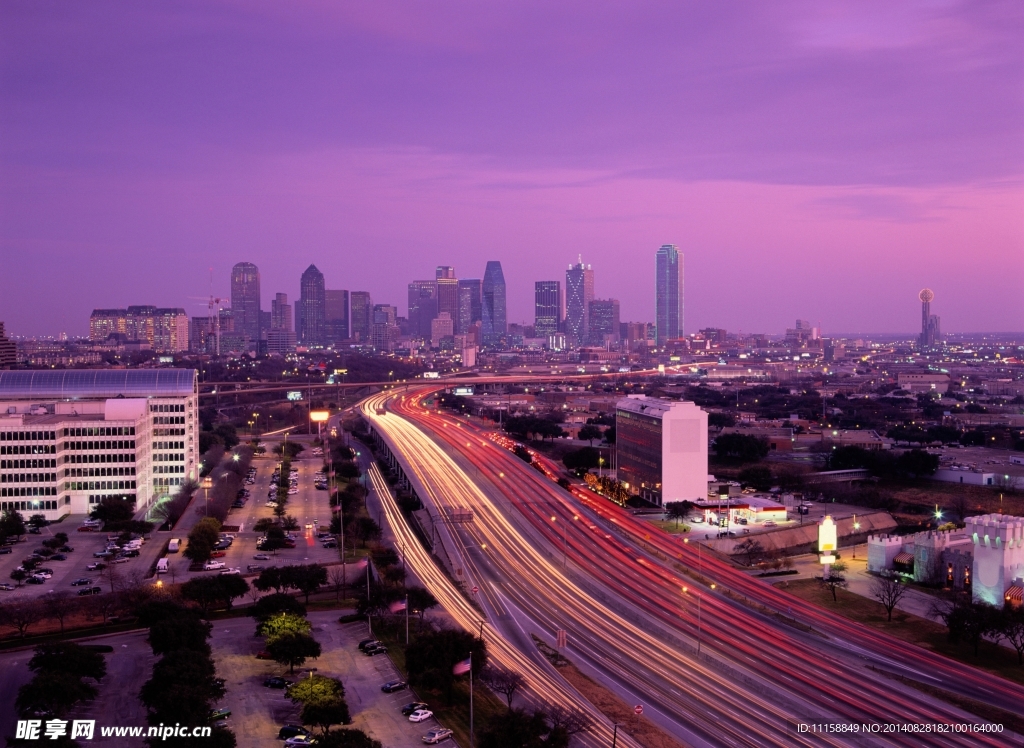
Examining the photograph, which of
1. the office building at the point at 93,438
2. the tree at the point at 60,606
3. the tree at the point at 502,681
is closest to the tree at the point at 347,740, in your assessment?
the tree at the point at 502,681

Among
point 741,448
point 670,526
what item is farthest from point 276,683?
point 741,448

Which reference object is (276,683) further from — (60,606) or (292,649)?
(60,606)

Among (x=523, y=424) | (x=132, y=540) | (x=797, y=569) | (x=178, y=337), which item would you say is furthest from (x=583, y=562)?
(x=178, y=337)

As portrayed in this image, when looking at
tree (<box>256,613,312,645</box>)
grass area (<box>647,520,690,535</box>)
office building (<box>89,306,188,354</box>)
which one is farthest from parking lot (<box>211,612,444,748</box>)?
office building (<box>89,306,188,354</box>)

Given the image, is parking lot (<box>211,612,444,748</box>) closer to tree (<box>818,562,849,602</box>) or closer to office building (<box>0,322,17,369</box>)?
tree (<box>818,562,849,602</box>)

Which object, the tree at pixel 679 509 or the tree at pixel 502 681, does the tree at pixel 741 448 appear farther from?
the tree at pixel 502 681
